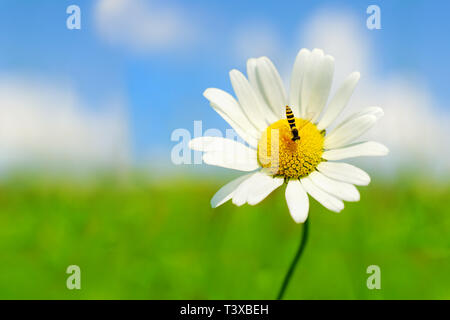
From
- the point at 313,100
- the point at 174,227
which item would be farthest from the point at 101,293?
the point at 313,100

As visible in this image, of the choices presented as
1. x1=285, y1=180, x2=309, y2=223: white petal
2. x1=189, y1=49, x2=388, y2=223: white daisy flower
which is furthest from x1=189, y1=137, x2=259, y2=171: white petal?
x1=285, y1=180, x2=309, y2=223: white petal

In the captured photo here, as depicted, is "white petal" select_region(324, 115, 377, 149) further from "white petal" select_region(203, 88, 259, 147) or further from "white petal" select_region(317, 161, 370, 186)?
"white petal" select_region(203, 88, 259, 147)

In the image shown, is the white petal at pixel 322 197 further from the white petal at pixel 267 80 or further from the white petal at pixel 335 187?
the white petal at pixel 267 80

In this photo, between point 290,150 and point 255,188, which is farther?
point 290,150

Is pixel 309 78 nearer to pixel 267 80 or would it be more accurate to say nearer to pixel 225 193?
pixel 267 80

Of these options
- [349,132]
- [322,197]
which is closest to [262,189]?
[322,197]

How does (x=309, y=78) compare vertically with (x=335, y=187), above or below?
above

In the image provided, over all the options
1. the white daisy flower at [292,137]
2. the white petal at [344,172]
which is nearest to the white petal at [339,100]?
the white daisy flower at [292,137]

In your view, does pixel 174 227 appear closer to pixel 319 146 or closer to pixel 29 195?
pixel 29 195
